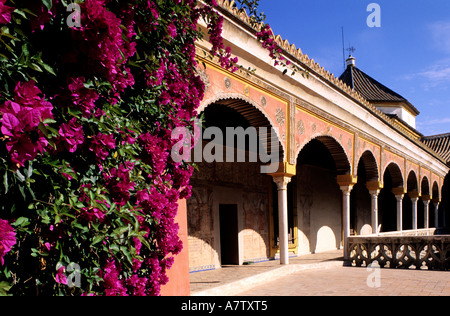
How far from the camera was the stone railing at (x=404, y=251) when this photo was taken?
351 inches

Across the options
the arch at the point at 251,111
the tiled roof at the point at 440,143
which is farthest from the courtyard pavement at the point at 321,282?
the tiled roof at the point at 440,143

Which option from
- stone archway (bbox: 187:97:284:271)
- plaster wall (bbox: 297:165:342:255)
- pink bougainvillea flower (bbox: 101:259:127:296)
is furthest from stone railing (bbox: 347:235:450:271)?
pink bougainvillea flower (bbox: 101:259:127:296)

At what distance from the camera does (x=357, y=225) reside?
1816 centimetres

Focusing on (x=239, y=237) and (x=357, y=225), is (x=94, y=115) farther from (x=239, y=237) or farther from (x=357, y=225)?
(x=357, y=225)

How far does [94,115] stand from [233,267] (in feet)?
28.6

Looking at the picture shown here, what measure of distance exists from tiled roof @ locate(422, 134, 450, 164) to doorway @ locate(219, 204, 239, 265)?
76.5ft

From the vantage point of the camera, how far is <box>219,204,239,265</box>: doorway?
1080 centimetres

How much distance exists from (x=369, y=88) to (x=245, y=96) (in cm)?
2254

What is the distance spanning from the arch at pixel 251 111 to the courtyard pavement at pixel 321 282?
2676 mm

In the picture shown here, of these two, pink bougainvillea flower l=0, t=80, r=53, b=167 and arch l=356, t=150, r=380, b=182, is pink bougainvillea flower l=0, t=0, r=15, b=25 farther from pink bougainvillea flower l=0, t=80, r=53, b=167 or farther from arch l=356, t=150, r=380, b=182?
arch l=356, t=150, r=380, b=182

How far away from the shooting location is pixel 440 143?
30922mm

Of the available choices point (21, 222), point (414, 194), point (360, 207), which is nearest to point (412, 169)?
point (414, 194)

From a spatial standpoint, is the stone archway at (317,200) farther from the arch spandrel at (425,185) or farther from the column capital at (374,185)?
the arch spandrel at (425,185)

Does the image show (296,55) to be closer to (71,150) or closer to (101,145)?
(101,145)
